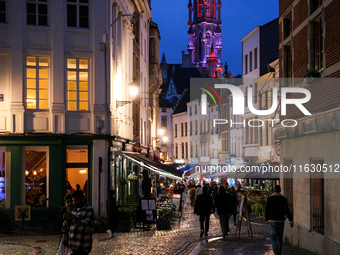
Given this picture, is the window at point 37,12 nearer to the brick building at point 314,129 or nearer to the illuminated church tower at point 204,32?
the brick building at point 314,129

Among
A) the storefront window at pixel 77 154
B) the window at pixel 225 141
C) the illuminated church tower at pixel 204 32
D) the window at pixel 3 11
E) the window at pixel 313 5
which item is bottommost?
the storefront window at pixel 77 154

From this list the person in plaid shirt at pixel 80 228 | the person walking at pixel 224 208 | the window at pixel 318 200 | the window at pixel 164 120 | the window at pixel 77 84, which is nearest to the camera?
the person in plaid shirt at pixel 80 228

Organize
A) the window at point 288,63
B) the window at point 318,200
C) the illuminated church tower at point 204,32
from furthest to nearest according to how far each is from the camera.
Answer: the illuminated church tower at point 204,32, the window at point 288,63, the window at point 318,200

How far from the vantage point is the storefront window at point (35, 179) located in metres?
19.8

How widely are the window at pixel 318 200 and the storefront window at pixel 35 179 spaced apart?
10.4 metres

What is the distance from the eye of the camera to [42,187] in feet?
65.5

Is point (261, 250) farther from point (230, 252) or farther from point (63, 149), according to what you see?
point (63, 149)

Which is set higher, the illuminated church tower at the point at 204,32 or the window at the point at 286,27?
the illuminated church tower at the point at 204,32

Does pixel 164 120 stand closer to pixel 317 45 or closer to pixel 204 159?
pixel 204 159

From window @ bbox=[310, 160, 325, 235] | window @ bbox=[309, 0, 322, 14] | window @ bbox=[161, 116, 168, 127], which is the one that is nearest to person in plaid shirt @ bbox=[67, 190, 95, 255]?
window @ bbox=[310, 160, 325, 235]

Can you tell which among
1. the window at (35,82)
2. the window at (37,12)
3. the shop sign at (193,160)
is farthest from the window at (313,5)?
the shop sign at (193,160)

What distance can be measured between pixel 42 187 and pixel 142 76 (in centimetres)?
1595

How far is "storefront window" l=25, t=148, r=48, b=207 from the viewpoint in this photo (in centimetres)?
1980

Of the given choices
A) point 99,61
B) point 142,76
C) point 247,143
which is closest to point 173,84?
point 247,143
